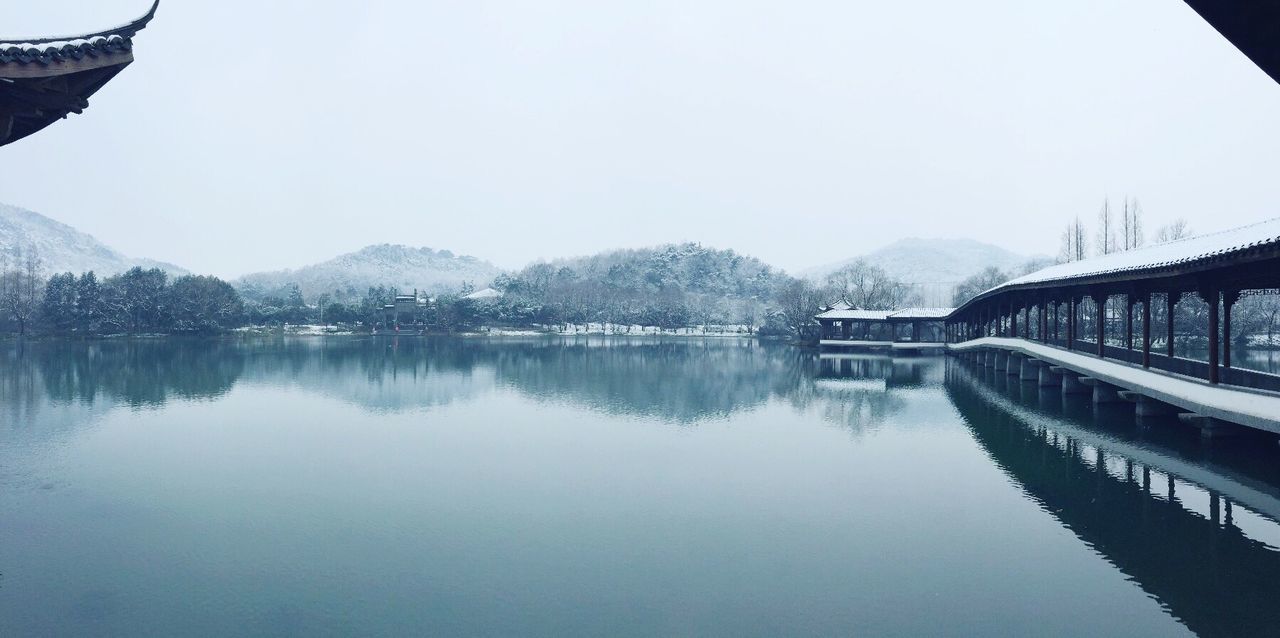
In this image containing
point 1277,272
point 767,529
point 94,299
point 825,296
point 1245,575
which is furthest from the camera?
point 825,296

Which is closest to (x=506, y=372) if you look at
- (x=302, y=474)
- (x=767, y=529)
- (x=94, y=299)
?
(x=302, y=474)

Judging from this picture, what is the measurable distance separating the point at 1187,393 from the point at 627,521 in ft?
37.3

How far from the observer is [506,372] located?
34938 millimetres

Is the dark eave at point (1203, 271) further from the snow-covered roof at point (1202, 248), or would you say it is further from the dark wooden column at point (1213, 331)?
the dark wooden column at point (1213, 331)

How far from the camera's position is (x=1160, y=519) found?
1040cm

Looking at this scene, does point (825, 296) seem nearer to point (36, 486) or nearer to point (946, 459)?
point (946, 459)

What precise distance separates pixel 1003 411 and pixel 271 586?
20.2 meters

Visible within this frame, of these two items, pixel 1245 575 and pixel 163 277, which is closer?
pixel 1245 575

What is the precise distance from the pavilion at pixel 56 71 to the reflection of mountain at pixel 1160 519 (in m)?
11.1

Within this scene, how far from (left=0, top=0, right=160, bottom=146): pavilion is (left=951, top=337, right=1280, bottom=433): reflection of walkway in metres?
14.8

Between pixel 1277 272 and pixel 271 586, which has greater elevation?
pixel 1277 272

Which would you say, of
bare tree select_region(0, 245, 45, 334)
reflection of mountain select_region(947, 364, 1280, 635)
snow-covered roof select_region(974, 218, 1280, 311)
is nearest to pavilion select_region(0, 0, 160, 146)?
reflection of mountain select_region(947, 364, 1280, 635)

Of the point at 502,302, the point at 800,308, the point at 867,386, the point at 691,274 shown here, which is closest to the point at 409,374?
the point at 867,386

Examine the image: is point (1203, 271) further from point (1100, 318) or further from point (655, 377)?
point (655, 377)
